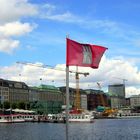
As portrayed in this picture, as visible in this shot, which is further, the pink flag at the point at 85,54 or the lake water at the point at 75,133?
the lake water at the point at 75,133

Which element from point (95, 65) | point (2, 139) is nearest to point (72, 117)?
point (2, 139)

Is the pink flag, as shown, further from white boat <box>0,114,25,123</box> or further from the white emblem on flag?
white boat <box>0,114,25,123</box>

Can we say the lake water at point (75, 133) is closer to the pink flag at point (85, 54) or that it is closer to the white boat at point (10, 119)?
the pink flag at point (85, 54)

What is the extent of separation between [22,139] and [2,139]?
3508 mm

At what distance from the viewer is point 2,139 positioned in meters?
74.9

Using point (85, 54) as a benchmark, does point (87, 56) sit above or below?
below

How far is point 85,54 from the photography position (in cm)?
2244

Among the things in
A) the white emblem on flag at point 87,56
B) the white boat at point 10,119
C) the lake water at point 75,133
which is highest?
the white emblem on flag at point 87,56

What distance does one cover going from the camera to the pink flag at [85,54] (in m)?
22.0

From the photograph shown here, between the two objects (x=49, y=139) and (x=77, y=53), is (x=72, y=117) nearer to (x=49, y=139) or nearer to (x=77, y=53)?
(x=49, y=139)

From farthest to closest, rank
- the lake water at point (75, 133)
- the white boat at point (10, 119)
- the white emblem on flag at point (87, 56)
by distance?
the white boat at point (10, 119), the lake water at point (75, 133), the white emblem on flag at point (87, 56)

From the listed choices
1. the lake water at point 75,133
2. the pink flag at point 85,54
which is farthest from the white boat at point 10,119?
the pink flag at point 85,54

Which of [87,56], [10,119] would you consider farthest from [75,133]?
[10,119]

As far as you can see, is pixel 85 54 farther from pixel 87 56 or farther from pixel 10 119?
pixel 10 119
